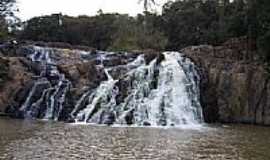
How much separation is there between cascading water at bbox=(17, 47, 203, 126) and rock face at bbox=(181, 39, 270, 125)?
0.68m

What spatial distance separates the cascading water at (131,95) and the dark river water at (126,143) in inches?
126

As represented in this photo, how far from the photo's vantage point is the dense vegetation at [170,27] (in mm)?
31938

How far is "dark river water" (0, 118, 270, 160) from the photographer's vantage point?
14.4m

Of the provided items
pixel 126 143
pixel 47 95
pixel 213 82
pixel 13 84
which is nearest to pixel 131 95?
pixel 47 95

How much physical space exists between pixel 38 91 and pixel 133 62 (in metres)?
5.89

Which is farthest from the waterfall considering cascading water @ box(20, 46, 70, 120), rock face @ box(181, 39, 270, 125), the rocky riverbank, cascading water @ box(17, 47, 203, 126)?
cascading water @ box(20, 46, 70, 120)

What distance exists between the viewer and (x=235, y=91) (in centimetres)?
2825

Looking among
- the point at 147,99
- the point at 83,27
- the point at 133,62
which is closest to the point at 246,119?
the point at 147,99

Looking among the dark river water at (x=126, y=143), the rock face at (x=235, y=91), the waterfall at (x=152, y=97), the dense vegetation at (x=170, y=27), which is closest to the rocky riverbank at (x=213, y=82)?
the rock face at (x=235, y=91)

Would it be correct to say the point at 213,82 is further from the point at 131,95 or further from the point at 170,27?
the point at 170,27

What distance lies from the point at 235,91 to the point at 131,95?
5.56 m

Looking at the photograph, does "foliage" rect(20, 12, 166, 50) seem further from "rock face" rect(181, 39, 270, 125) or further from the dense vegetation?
"rock face" rect(181, 39, 270, 125)

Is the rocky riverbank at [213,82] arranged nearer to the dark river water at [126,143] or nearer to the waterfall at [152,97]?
the waterfall at [152,97]

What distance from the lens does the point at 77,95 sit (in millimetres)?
27578
